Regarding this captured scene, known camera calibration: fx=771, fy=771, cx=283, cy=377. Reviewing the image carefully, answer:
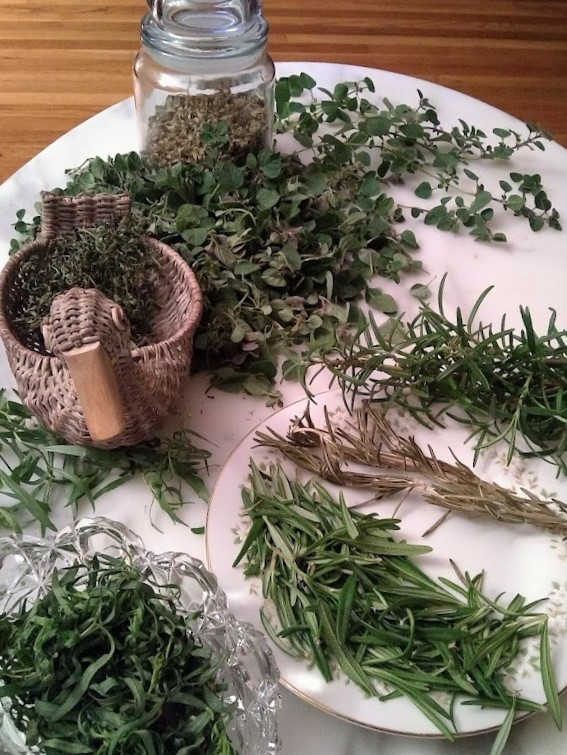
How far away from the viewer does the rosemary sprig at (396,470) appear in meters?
0.60

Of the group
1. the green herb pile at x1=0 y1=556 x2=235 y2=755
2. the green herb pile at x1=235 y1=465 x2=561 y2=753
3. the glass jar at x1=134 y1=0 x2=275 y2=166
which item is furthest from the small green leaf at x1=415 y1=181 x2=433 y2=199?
the green herb pile at x1=0 y1=556 x2=235 y2=755

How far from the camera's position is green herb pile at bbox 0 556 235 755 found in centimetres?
40

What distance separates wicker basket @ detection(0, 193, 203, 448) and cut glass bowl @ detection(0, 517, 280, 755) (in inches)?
3.0

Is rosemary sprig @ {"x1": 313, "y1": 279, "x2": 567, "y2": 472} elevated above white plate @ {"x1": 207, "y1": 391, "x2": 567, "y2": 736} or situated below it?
above

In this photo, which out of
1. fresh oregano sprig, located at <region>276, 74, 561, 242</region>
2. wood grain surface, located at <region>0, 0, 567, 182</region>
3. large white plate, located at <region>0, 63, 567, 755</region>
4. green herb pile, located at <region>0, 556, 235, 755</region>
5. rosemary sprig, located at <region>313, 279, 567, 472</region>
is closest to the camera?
green herb pile, located at <region>0, 556, 235, 755</region>

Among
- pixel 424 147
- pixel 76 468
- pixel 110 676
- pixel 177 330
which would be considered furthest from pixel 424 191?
pixel 110 676

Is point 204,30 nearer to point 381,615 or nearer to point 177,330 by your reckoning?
point 177,330

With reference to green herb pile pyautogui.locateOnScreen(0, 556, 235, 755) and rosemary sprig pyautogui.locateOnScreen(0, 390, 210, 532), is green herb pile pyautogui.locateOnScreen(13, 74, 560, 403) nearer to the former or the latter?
rosemary sprig pyautogui.locateOnScreen(0, 390, 210, 532)

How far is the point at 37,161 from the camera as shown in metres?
0.90

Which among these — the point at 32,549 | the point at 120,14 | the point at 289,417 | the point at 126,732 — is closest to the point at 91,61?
the point at 120,14

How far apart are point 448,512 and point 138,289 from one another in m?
0.32

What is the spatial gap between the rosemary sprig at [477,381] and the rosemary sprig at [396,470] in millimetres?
32

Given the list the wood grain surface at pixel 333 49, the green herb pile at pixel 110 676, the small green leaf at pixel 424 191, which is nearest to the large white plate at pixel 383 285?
the small green leaf at pixel 424 191

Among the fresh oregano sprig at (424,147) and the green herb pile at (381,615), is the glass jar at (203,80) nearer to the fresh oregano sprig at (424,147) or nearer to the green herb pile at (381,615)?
the fresh oregano sprig at (424,147)
